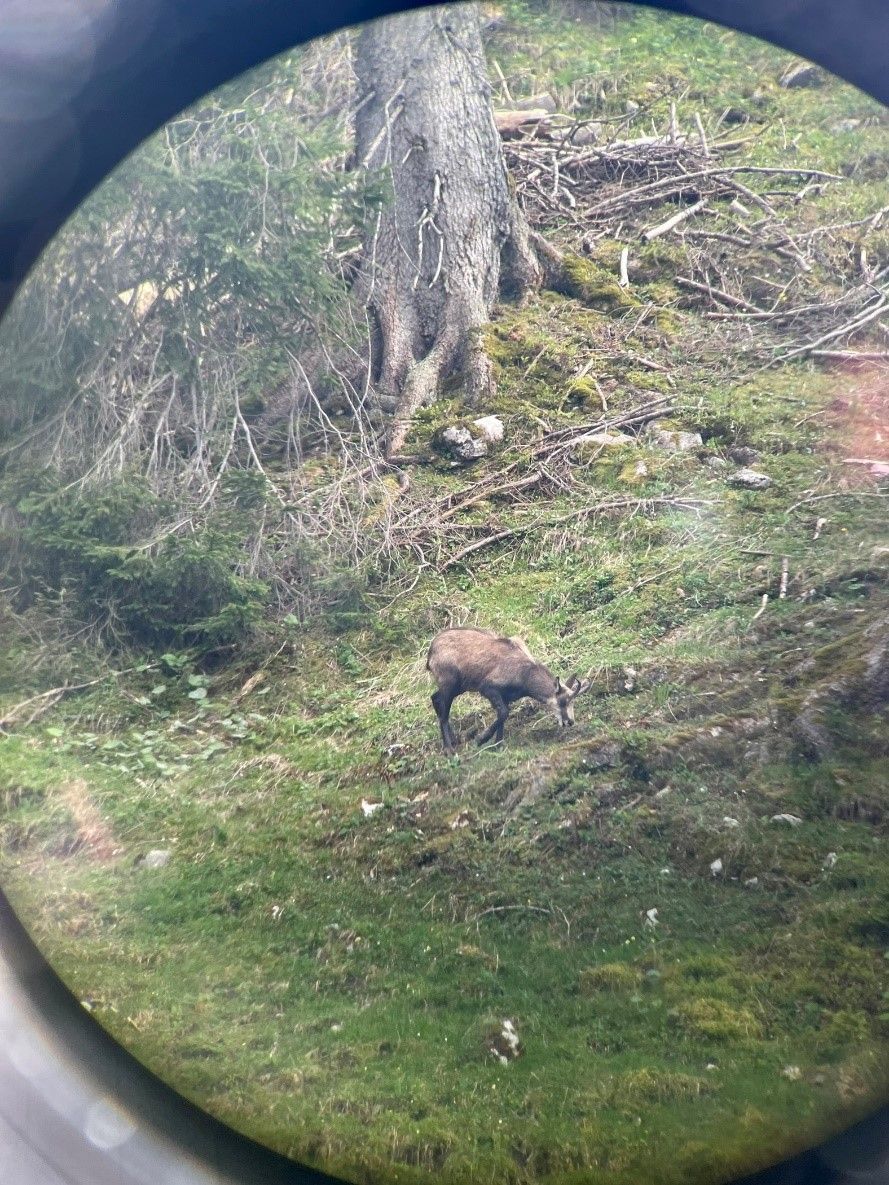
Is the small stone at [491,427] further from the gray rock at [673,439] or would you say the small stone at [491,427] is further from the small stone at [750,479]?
the small stone at [750,479]

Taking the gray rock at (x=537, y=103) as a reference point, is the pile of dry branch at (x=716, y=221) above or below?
below

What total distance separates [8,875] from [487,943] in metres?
2.05

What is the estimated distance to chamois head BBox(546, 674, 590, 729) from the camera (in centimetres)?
397

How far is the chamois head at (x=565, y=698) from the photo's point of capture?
3.97 m

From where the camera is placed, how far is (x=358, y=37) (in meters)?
4.47

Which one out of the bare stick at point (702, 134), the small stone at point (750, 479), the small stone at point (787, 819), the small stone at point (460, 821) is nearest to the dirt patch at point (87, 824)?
the small stone at point (460, 821)

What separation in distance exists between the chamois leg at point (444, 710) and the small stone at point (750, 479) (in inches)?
73.1

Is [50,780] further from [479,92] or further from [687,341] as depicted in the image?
[479,92]

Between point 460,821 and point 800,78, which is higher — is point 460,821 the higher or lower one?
the lower one

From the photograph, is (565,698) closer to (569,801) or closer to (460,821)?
(569,801)

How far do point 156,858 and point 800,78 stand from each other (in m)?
5.16

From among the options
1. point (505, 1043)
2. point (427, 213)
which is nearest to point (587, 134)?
point (427, 213)

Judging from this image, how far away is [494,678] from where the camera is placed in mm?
4066

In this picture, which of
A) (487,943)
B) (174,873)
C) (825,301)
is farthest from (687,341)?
(174,873)
